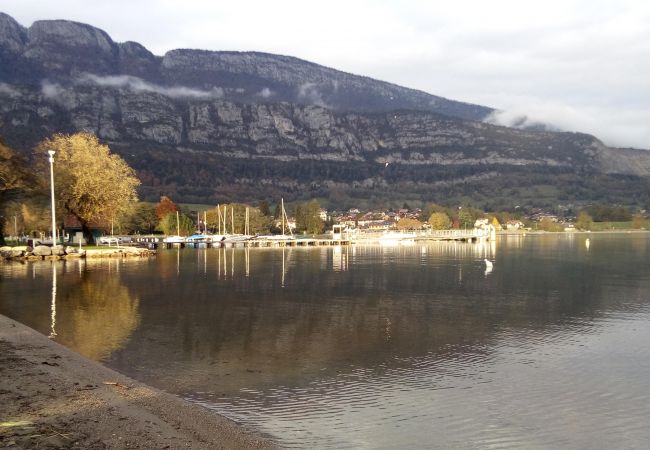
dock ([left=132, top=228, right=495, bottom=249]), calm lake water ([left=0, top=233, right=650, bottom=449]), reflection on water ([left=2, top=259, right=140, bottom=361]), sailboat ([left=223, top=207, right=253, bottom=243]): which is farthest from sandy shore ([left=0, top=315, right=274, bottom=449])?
sailboat ([left=223, top=207, right=253, bottom=243])

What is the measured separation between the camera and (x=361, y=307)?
29234 mm

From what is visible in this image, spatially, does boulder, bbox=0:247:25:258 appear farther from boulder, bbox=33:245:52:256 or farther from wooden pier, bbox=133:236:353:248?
wooden pier, bbox=133:236:353:248

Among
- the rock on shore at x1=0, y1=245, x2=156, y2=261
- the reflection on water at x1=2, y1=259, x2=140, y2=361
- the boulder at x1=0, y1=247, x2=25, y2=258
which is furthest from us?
the rock on shore at x1=0, y1=245, x2=156, y2=261

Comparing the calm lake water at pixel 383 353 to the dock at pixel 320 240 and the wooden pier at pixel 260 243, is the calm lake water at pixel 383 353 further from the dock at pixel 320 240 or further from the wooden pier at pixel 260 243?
the wooden pier at pixel 260 243

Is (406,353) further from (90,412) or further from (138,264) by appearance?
(138,264)

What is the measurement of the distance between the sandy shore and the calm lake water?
0.95 metres

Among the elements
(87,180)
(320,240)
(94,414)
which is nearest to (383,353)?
(94,414)

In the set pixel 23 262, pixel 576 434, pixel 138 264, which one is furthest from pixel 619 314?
pixel 23 262

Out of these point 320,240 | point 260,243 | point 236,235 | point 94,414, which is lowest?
point 260,243

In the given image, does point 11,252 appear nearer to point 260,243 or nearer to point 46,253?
point 46,253

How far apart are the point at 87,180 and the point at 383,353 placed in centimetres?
5194

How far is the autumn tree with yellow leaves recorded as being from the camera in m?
63.1

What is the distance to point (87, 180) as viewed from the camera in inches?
2478

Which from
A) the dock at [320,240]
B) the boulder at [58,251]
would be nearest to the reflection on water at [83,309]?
the boulder at [58,251]
